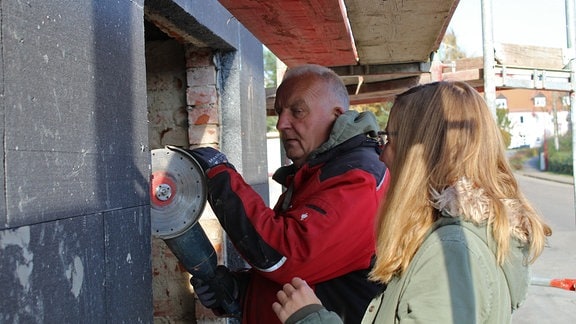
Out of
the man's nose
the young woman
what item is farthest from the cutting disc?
the young woman

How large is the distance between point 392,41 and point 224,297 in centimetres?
339

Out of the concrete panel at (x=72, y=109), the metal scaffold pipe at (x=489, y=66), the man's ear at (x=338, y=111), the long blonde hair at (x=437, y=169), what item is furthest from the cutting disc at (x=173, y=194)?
the metal scaffold pipe at (x=489, y=66)

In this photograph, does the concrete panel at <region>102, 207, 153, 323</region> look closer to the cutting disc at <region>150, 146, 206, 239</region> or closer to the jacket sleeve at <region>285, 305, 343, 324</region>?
the cutting disc at <region>150, 146, 206, 239</region>

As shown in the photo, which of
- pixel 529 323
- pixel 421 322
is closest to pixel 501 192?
pixel 421 322

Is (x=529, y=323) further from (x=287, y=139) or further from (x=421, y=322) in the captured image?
(x=421, y=322)

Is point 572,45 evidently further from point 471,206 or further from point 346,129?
point 471,206

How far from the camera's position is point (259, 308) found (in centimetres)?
282

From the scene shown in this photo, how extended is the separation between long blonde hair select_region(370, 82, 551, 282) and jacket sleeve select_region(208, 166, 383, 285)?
564 mm

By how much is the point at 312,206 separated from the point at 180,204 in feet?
2.09

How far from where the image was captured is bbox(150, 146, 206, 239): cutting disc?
2.77m

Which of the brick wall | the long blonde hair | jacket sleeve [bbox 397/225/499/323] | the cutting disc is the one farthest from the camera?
the brick wall

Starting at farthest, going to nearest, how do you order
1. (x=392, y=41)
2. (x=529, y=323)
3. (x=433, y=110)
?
(x=529, y=323) → (x=392, y=41) → (x=433, y=110)

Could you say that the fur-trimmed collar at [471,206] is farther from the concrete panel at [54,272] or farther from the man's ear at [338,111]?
the man's ear at [338,111]

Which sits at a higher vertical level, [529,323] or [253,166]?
[253,166]
